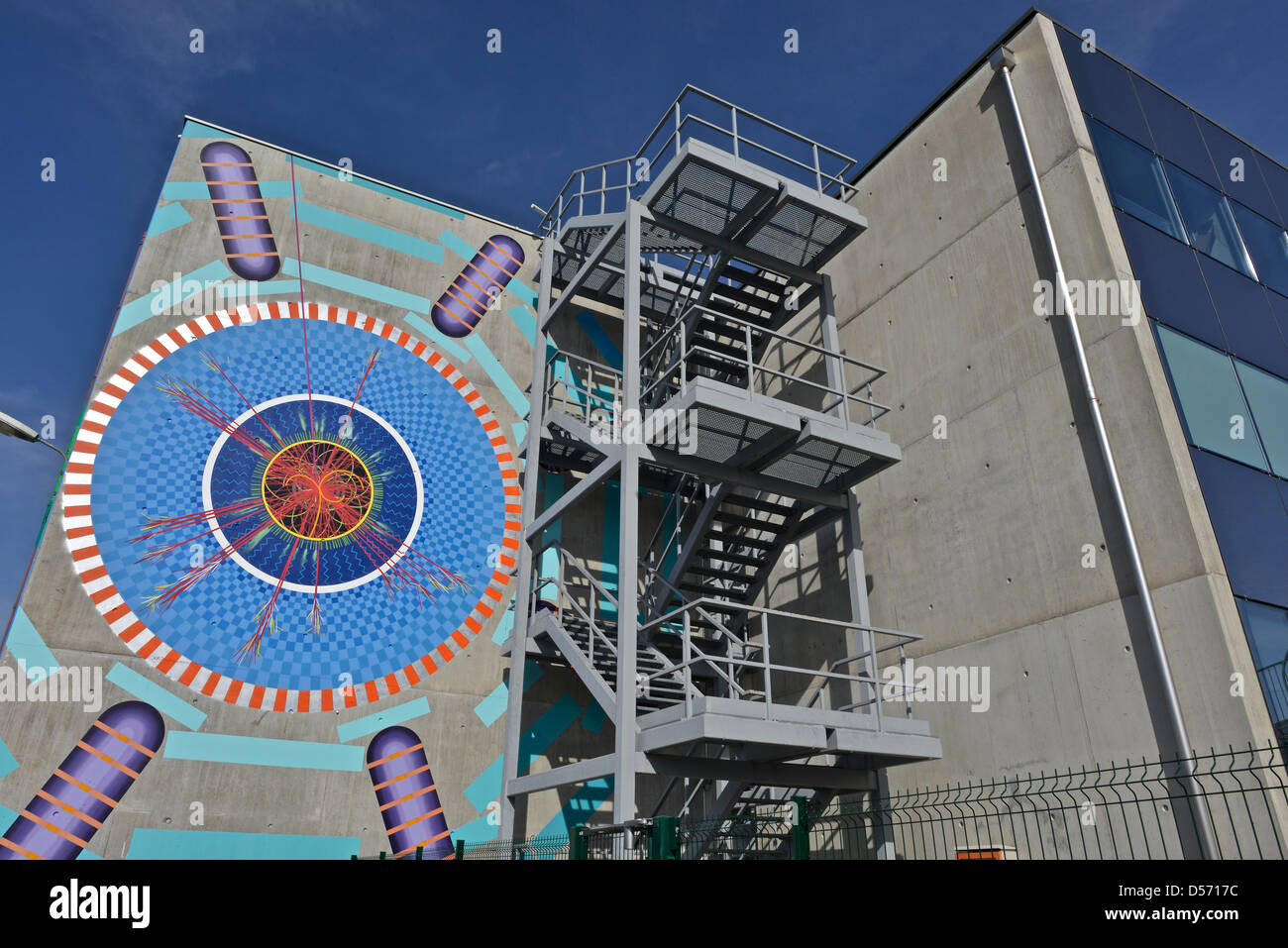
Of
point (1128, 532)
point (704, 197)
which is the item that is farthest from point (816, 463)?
point (704, 197)

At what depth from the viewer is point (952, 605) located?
1147 cm

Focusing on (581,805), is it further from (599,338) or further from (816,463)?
(599,338)

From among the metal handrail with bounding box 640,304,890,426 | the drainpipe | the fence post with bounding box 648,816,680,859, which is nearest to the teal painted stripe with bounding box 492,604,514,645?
the metal handrail with bounding box 640,304,890,426

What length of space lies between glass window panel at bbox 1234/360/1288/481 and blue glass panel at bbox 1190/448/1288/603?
0.85 meters

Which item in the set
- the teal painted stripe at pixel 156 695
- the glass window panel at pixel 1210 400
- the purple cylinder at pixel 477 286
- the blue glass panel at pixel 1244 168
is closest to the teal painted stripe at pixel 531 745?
the teal painted stripe at pixel 156 695

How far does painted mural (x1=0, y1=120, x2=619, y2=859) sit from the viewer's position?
11406mm

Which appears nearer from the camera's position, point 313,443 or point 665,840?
point 665,840

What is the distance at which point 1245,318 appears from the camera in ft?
40.1

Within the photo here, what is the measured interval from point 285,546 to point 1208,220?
48.9 ft

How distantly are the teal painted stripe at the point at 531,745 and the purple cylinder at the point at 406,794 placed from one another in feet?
2.01

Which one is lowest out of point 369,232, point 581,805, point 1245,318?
point 581,805

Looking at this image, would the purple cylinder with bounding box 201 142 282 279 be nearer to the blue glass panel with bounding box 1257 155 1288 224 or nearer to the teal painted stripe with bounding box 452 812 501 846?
the teal painted stripe with bounding box 452 812 501 846

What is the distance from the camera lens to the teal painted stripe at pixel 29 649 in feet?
36.4
